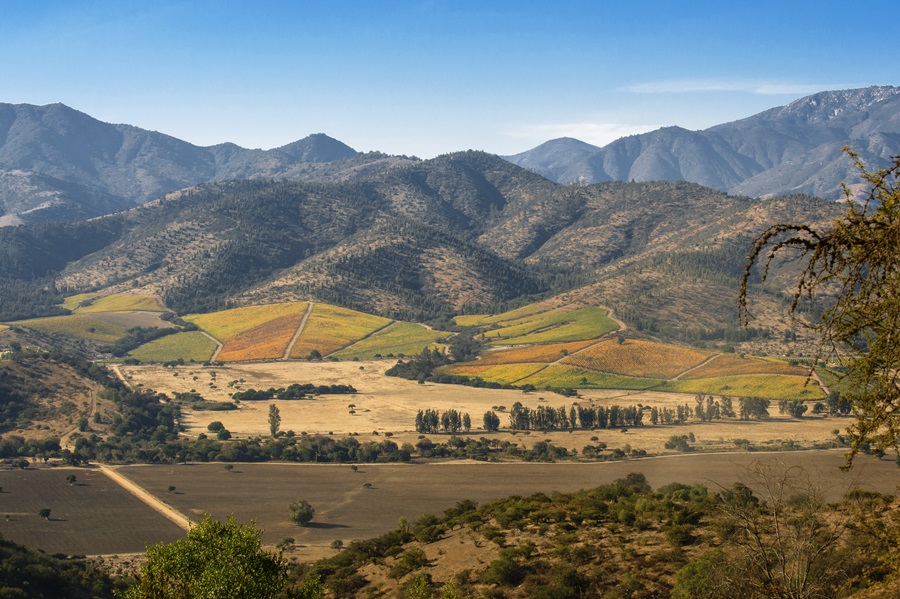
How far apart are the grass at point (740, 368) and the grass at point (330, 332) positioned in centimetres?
7775

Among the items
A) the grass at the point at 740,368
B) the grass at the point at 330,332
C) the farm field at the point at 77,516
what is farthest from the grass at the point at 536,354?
the farm field at the point at 77,516

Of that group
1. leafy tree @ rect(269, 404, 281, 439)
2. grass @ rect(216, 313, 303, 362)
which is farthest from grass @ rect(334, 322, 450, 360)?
leafy tree @ rect(269, 404, 281, 439)

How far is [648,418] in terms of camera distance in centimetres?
10269

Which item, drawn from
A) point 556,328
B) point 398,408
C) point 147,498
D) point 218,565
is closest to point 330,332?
point 556,328

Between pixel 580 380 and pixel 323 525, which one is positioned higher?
pixel 580 380

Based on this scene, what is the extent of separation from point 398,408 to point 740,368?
49.0m

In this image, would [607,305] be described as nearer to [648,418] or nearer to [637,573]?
[648,418]

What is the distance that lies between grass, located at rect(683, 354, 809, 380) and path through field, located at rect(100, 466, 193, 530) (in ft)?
256

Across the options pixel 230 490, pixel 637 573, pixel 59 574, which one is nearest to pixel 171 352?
pixel 230 490

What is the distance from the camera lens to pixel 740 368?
119 m

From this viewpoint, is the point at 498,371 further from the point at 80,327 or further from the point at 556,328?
the point at 80,327

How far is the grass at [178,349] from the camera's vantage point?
169 metres

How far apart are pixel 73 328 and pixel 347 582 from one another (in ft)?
540

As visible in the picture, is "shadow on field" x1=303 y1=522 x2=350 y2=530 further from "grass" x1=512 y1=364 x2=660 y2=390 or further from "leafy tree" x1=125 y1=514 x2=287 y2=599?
"grass" x1=512 y1=364 x2=660 y2=390
